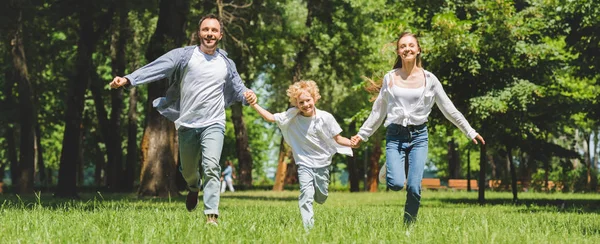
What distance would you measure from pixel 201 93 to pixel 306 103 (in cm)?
110

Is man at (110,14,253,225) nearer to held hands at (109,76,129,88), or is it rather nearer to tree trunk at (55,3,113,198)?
held hands at (109,76,129,88)

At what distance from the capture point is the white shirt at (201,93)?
28.7 feet

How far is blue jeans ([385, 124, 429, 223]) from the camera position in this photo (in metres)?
8.32

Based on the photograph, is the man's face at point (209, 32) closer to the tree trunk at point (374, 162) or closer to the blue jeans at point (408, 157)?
the blue jeans at point (408, 157)

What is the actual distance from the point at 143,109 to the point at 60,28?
17.1m

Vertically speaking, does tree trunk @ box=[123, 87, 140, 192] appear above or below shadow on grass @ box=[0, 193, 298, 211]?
above

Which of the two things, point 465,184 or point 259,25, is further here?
point 465,184

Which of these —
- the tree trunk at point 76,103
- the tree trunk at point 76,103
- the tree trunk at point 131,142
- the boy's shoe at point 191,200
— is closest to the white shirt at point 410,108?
the boy's shoe at point 191,200

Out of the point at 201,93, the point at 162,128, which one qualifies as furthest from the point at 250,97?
the point at 162,128

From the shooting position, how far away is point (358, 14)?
1331 inches

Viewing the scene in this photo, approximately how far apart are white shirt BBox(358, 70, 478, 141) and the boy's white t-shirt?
0.34 meters

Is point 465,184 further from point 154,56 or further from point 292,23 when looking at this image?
point 154,56

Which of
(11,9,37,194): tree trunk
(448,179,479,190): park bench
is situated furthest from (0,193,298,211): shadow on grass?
(448,179,479,190): park bench

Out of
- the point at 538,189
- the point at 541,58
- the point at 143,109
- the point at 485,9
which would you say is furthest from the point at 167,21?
the point at 538,189
